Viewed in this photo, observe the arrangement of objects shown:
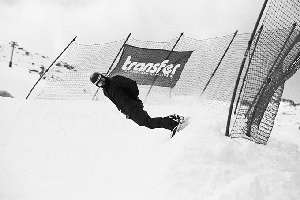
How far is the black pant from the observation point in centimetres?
466

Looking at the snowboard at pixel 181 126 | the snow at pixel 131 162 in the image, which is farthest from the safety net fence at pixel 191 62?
the snowboard at pixel 181 126

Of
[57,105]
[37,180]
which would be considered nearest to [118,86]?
[37,180]

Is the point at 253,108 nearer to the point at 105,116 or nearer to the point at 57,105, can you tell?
the point at 105,116

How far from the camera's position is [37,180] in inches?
182

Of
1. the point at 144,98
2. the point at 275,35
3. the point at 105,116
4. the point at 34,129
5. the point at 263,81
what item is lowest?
the point at 34,129

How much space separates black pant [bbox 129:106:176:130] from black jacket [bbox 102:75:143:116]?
0.11 meters

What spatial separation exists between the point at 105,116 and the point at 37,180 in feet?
11.1

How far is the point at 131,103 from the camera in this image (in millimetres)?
4816

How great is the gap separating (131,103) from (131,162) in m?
0.97

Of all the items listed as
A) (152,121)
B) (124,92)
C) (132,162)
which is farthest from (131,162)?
(124,92)

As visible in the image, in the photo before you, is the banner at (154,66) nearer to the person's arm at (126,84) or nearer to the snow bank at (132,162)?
the snow bank at (132,162)

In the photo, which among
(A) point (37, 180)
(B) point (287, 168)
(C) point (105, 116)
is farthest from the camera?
(C) point (105, 116)

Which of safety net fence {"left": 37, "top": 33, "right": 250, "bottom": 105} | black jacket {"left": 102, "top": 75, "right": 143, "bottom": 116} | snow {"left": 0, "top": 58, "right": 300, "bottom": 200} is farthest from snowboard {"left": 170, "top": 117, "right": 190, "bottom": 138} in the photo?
safety net fence {"left": 37, "top": 33, "right": 250, "bottom": 105}

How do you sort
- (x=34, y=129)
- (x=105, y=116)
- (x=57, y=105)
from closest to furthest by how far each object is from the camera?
1. (x=34, y=129)
2. (x=105, y=116)
3. (x=57, y=105)
